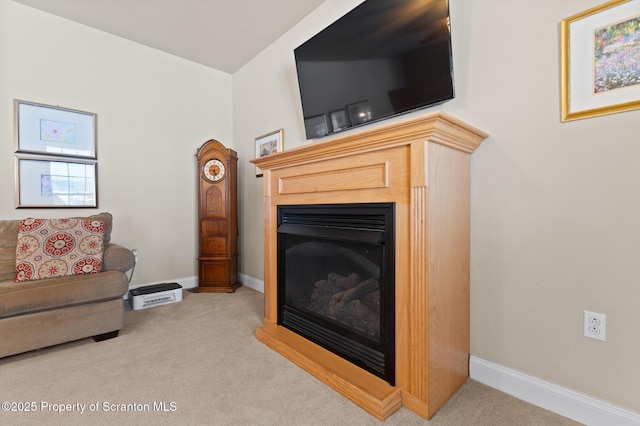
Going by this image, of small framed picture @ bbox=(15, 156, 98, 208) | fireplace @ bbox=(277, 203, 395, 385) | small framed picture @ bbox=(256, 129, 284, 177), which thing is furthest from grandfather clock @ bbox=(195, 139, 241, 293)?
fireplace @ bbox=(277, 203, 395, 385)

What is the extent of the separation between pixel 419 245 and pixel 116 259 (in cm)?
222

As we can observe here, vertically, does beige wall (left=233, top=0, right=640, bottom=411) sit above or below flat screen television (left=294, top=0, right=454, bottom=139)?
below

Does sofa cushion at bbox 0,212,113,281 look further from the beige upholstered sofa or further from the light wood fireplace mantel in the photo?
the light wood fireplace mantel

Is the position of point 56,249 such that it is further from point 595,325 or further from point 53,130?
point 595,325

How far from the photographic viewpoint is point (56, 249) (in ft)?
6.97

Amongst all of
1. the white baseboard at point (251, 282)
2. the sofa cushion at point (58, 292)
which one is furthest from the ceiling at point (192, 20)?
the white baseboard at point (251, 282)

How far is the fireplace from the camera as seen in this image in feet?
5.00

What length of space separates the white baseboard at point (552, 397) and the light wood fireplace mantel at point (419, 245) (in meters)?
0.10

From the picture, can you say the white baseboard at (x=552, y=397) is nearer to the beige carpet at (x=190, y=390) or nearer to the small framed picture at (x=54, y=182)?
the beige carpet at (x=190, y=390)

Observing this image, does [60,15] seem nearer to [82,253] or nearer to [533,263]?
[82,253]

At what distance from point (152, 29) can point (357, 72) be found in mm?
2276

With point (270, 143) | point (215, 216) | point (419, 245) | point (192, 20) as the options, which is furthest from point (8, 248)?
point (419, 245)

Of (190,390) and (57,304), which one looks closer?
(190,390)

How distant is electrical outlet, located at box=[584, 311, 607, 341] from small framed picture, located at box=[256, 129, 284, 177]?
2.58 metres
